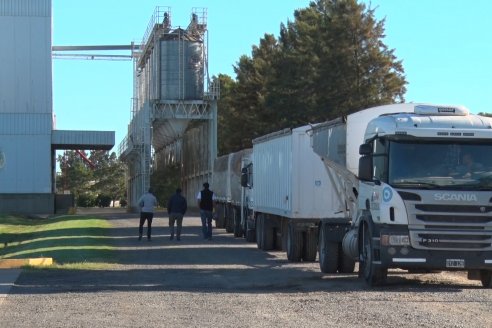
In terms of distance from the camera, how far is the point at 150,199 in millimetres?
30359

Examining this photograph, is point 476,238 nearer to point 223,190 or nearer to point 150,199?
point 150,199

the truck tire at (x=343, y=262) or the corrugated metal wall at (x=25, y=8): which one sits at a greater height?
the corrugated metal wall at (x=25, y=8)

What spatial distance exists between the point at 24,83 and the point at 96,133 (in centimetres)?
674

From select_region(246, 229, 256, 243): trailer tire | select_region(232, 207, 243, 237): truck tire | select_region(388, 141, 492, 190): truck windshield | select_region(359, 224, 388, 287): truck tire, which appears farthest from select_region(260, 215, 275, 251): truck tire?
select_region(388, 141, 492, 190): truck windshield

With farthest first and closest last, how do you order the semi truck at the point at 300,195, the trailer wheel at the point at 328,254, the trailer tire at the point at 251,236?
the trailer tire at the point at 251,236, the semi truck at the point at 300,195, the trailer wheel at the point at 328,254

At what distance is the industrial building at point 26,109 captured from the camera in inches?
2557

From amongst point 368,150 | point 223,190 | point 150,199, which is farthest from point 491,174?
point 223,190

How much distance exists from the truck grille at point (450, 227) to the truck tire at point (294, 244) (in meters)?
6.99

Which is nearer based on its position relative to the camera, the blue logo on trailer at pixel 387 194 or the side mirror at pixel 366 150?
the blue logo on trailer at pixel 387 194

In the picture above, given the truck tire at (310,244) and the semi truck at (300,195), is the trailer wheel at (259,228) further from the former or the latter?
the truck tire at (310,244)

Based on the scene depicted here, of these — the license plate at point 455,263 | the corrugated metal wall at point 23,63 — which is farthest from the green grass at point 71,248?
the corrugated metal wall at point 23,63

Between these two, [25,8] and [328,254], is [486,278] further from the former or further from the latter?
[25,8]

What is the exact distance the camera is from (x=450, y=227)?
15102 millimetres

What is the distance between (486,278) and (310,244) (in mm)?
6311
